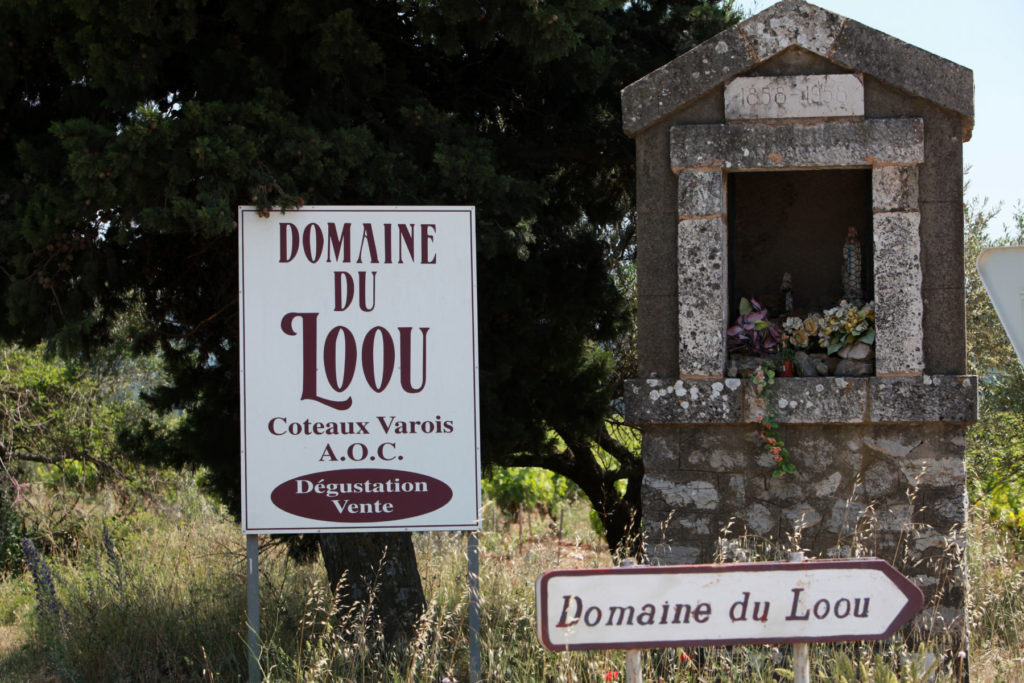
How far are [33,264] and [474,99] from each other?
277cm

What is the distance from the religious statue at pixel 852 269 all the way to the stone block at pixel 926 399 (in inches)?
36.0

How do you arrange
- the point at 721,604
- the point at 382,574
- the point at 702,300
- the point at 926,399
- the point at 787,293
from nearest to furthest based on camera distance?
the point at 721,604 → the point at 926,399 → the point at 702,300 → the point at 382,574 → the point at 787,293

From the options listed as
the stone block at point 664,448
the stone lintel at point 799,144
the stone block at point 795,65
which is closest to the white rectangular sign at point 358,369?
the stone block at point 664,448

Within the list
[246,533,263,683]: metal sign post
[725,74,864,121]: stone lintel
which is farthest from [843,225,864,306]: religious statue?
[246,533,263,683]: metal sign post

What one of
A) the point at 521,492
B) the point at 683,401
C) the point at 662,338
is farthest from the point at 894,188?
the point at 521,492

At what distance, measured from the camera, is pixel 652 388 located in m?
4.80

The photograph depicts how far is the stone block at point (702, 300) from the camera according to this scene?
4781mm

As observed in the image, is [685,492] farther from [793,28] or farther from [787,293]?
[793,28]

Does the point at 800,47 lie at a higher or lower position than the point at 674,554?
higher

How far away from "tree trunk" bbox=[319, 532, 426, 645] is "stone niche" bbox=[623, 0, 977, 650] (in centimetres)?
140

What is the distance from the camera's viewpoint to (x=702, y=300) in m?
4.80

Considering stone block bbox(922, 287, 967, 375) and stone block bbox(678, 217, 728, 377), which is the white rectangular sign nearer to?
stone block bbox(678, 217, 728, 377)

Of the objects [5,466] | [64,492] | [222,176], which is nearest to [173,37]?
[222,176]

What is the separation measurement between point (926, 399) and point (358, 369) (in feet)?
8.97
